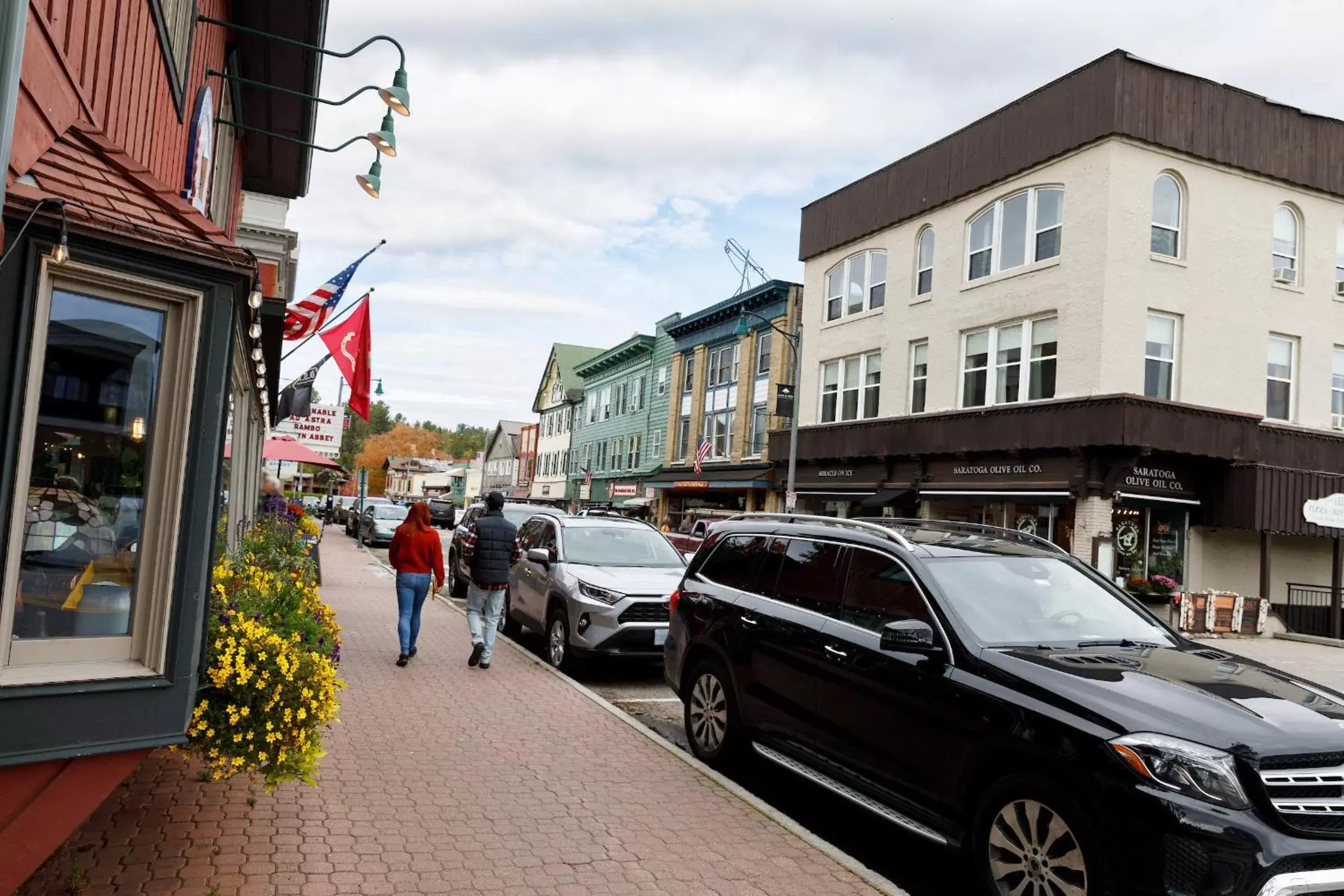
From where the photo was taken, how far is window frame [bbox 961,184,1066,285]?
22953 mm

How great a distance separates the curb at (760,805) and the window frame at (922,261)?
20.4 metres

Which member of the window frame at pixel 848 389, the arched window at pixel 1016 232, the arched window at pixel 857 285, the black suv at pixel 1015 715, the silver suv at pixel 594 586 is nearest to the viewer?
the black suv at pixel 1015 715

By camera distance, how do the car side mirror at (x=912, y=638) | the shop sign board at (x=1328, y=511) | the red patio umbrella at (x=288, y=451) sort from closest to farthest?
the car side mirror at (x=912, y=638)
the red patio umbrella at (x=288, y=451)
the shop sign board at (x=1328, y=511)

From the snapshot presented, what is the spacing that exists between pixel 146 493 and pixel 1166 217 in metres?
23.2

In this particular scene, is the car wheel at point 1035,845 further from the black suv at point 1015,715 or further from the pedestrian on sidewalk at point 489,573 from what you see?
the pedestrian on sidewalk at point 489,573

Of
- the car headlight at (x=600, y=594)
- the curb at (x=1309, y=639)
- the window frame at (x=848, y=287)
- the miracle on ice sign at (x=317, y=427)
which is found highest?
the window frame at (x=848, y=287)

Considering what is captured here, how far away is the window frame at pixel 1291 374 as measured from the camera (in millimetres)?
22984

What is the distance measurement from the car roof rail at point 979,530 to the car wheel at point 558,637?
14.7ft

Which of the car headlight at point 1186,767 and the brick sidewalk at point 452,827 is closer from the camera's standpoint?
the car headlight at point 1186,767

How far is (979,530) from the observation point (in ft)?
22.0

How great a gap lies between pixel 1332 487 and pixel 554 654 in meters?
19.2

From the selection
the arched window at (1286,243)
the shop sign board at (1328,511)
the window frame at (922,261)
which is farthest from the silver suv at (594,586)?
the arched window at (1286,243)

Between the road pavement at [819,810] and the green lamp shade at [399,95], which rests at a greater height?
the green lamp shade at [399,95]

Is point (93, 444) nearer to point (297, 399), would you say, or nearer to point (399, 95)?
point (399, 95)
